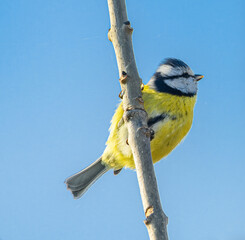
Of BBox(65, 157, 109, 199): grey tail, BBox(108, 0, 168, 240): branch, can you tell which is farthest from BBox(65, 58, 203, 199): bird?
BBox(108, 0, 168, 240): branch

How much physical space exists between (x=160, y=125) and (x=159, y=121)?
31 millimetres

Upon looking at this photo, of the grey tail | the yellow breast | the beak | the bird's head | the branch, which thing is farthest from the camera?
the beak

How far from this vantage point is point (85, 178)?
3.45m

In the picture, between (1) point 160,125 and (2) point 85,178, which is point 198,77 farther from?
(2) point 85,178

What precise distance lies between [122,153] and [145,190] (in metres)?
1.54

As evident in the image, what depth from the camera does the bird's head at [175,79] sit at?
10.3 feet

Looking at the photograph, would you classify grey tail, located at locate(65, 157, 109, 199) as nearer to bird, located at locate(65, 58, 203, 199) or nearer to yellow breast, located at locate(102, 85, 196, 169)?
bird, located at locate(65, 58, 203, 199)

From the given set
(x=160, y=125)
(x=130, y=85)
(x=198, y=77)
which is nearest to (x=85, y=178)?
(x=160, y=125)

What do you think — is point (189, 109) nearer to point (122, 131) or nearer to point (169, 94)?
point (169, 94)

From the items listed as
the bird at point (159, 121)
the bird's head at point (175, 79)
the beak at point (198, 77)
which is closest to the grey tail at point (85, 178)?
the bird at point (159, 121)

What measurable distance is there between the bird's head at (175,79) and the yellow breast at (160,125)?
0.10m

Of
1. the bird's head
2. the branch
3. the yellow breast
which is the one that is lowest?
the branch

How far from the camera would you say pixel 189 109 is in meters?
3.04

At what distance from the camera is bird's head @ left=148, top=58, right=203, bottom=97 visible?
3.14 meters
